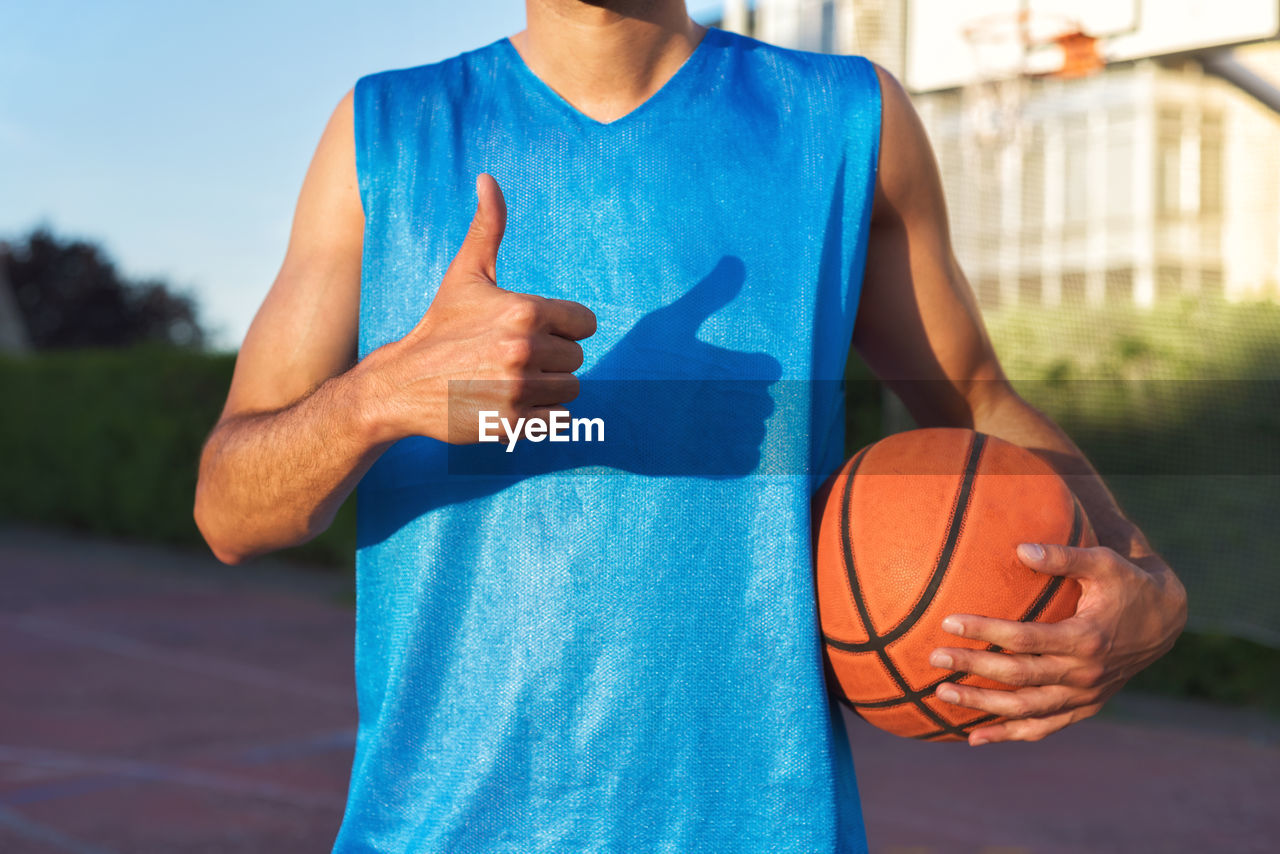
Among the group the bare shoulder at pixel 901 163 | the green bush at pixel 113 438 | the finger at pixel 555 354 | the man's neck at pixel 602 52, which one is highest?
the man's neck at pixel 602 52

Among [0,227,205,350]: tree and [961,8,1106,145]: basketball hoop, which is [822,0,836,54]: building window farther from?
[0,227,205,350]: tree

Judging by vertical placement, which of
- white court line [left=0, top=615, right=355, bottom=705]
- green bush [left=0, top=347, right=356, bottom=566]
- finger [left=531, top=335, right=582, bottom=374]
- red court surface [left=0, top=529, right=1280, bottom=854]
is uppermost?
finger [left=531, top=335, right=582, bottom=374]

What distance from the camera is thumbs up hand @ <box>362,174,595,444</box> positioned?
1.18 meters

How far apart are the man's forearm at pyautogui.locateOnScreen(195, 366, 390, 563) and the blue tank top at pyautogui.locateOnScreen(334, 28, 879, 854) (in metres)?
0.12

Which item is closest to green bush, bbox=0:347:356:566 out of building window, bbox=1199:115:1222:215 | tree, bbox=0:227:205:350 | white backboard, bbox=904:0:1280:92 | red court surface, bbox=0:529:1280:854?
red court surface, bbox=0:529:1280:854

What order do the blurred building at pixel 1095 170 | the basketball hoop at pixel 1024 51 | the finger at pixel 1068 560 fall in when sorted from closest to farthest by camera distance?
the finger at pixel 1068 560 → the basketball hoop at pixel 1024 51 → the blurred building at pixel 1095 170

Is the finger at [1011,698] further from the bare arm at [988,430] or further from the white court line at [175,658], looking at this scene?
the white court line at [175,658]

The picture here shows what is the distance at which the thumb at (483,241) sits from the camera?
122 cm

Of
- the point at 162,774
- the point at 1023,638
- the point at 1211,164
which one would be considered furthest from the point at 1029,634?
the point at 1211,164

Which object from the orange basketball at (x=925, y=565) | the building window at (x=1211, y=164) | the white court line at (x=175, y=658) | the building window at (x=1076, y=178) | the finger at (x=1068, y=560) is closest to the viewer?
the finger at (x=1068, y=560)

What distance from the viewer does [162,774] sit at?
559cm

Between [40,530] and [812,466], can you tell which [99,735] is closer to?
[812,466]

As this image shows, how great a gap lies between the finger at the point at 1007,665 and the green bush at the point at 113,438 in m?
11.1

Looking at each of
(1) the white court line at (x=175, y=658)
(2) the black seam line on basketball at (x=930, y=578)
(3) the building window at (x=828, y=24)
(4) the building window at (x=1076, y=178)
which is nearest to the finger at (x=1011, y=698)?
(2) the black seam line on basketball at (x=930, y=578)
